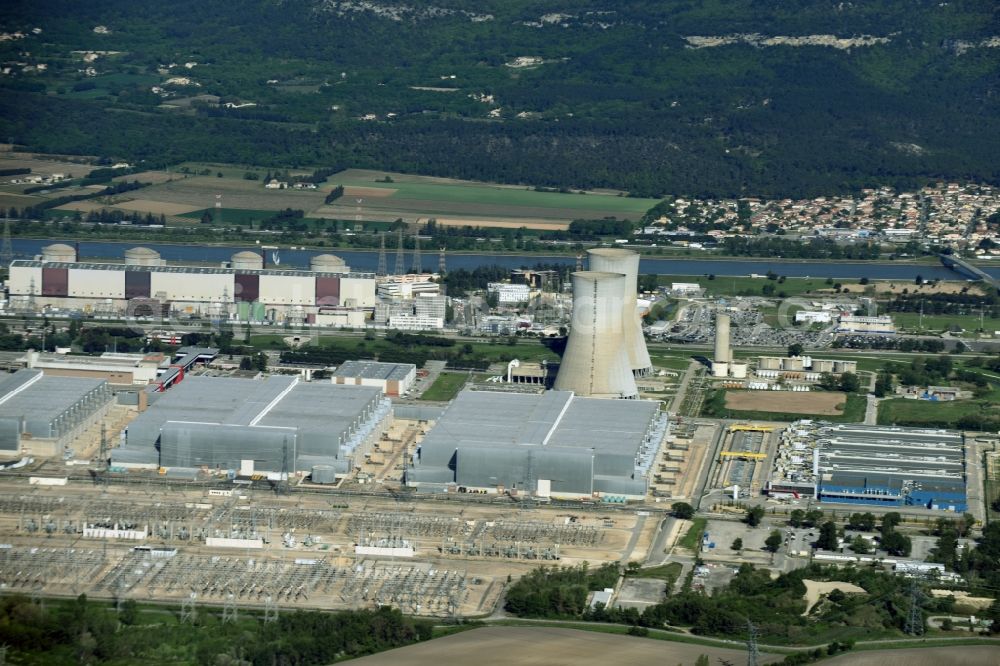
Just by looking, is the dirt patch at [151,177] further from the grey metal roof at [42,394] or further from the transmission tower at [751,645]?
the transmission tower at [751,645]

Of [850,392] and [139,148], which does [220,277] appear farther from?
[139,148]

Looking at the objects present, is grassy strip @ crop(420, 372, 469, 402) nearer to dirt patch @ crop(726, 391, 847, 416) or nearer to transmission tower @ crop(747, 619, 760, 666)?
dirt patch @ crop(726, 391, 847, 416)

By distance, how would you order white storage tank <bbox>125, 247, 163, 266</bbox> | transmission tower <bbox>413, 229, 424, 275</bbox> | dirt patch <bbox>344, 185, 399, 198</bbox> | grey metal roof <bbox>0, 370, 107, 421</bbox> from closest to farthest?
grey metal roof <bbox>0, 370, 107, 421</bbox>, white storage tank <bbox>125, 247, 163, 266</bbox>, transmission tower <bbox>413, 229, 424, 275</bbox>, dirt patch <bbox>344, 185, 399, 198</bbox>

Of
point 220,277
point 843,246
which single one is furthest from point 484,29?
point 220,277

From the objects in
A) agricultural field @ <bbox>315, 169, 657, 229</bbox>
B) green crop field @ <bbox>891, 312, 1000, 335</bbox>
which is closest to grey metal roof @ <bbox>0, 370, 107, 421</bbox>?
green crop field @ <bbox>891, 312, 1000, 335</bbox>

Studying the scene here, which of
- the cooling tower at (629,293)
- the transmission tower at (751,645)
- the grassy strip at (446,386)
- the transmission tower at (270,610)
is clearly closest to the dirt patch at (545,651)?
the transmission tower at (751,645)

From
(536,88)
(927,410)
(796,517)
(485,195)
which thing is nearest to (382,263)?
(485,195)

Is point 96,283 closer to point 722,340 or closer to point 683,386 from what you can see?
point 683,386
